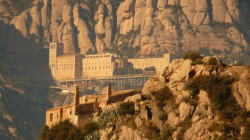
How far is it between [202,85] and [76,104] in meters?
13.3

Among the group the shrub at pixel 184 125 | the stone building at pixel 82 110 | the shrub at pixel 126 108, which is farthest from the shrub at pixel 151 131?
the stone building at pixel 82 110

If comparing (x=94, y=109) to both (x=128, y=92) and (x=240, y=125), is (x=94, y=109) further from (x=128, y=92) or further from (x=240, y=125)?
(x=240, y=125)

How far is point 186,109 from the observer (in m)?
50.7

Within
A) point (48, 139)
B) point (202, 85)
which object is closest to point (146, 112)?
point (202, 85)

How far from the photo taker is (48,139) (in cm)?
6075

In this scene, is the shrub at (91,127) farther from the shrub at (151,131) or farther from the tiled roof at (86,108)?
the shrub at (151,131)

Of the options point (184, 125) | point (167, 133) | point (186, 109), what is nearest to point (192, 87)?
point (186, 109)

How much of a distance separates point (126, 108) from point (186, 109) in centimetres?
572

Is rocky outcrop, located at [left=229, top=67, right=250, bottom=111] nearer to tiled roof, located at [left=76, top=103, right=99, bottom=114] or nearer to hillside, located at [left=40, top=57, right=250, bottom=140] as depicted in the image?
hillside, located at [left=40, top=57, right=250, bottom=140]

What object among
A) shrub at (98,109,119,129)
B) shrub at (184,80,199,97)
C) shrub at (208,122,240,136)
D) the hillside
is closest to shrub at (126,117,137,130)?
the hillside

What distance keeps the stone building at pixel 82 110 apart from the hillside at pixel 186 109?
1.70 m

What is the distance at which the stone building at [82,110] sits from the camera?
57.9m

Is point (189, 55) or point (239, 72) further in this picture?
point (189, 55)

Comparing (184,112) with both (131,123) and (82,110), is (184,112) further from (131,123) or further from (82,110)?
(82,110)
